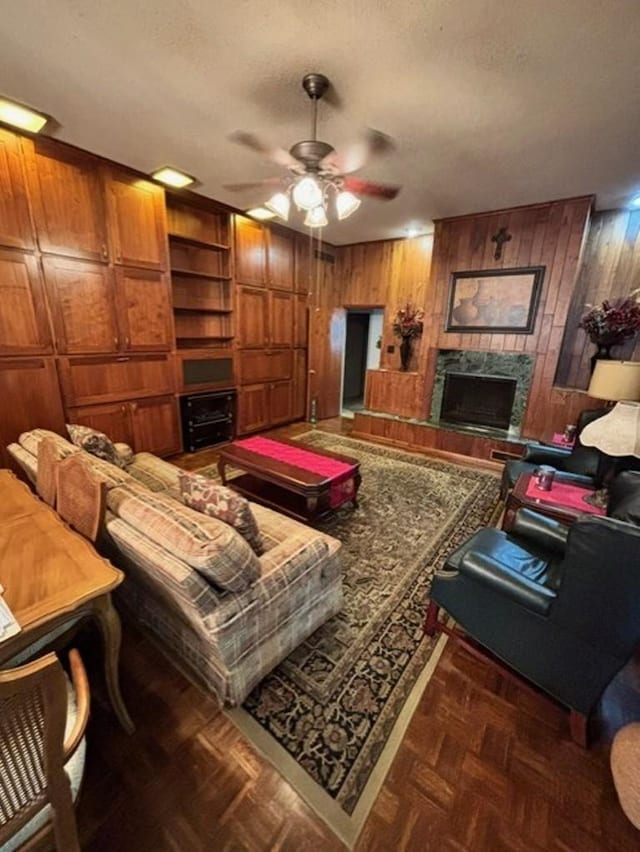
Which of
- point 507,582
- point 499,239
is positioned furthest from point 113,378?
point 499,239

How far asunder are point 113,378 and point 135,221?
1580mm

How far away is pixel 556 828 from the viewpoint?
1.17m

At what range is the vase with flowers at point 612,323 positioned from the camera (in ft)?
11.3

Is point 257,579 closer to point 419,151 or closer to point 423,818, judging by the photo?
point 423,818

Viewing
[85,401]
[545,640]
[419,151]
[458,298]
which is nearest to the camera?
[545,640]

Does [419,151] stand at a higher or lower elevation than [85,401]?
higher

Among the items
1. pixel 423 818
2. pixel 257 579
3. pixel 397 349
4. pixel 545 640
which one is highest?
pixel 397 349

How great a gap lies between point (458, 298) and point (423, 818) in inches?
182

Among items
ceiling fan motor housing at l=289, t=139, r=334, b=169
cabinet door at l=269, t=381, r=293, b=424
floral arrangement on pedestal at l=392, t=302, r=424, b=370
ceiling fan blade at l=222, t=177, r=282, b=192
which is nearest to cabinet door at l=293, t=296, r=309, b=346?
cabinet door at l=269, t=381, r=293, b=424

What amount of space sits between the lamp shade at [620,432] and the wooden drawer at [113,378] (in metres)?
3.92

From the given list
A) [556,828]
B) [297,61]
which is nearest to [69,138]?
[297,61]

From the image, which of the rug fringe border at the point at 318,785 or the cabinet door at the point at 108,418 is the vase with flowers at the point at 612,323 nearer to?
the rug fringe border at the point at 318,785

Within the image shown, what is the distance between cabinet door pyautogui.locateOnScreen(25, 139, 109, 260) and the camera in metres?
2.87

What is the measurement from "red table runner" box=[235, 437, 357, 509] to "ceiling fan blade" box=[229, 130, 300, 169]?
2253mm
